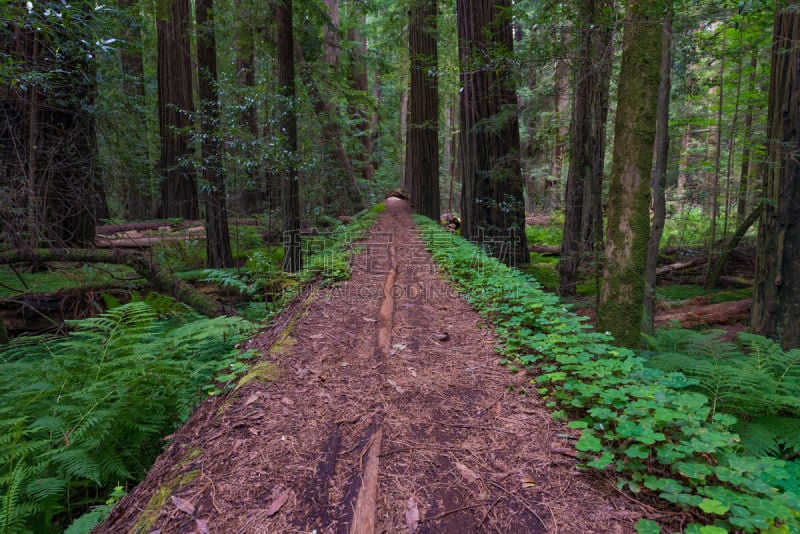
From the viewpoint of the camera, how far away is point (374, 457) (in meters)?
2.03

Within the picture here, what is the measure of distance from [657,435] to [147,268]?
19.9 ft

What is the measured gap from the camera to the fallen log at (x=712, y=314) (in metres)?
6.04

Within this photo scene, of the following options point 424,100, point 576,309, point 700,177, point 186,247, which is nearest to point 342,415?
point 576,309

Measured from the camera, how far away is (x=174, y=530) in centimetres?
161

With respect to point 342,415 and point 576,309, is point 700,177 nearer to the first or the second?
point 576,309

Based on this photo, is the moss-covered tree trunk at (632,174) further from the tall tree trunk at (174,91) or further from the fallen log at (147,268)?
Result: the tall tree trunk at (174,91)

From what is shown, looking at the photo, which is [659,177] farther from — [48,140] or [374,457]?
[48,140]

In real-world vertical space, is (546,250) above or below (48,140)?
below

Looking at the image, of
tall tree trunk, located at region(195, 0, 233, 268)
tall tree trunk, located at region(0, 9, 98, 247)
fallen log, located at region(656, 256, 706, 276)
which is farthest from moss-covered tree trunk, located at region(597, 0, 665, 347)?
tall tree trunk, located at region(195, 0, 233, 268)

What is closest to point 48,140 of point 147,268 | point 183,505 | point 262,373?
point 147,268

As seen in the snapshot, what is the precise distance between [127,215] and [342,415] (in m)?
15.6

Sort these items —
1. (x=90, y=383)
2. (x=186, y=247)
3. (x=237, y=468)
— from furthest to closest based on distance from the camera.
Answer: (x=186, y=247)
(x=90, y=383)
(x=237, y=468)

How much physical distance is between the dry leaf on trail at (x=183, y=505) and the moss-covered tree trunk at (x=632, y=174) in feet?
11.7

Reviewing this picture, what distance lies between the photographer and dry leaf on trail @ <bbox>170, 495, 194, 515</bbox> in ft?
5.59
